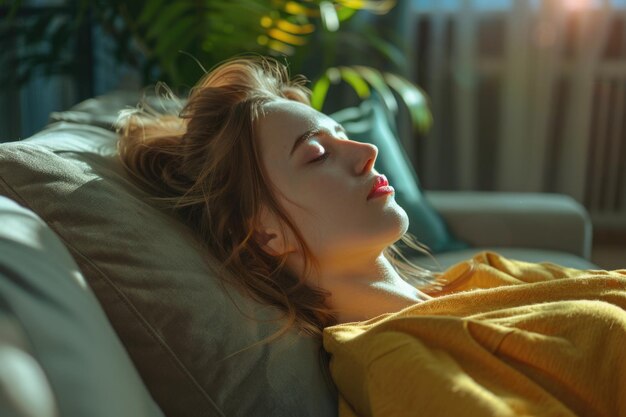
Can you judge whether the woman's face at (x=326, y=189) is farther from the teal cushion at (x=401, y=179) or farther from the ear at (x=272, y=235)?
the teal cushion at (x=401, y=179)

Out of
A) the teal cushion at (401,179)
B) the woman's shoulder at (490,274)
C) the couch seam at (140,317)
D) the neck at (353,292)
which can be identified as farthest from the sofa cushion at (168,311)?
the teal cushion at (401,179)

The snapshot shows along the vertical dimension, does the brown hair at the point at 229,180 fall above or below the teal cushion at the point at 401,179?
above

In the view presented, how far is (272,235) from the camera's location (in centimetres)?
116

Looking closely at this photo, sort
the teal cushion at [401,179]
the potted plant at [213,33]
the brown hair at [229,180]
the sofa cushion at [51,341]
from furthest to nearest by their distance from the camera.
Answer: the potted plant at [213,33]
the teal cushion at [401,179]
the brown hair at [229,180]
the sofa cushion at [51,341]

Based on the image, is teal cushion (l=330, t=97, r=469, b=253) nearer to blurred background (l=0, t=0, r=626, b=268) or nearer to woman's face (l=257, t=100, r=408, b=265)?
woman's face (l=257, t=100, r=408, b=265)

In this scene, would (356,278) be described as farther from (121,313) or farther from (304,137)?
(121,313)

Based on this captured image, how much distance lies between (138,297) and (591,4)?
2.67 metres

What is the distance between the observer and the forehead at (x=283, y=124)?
117 cm

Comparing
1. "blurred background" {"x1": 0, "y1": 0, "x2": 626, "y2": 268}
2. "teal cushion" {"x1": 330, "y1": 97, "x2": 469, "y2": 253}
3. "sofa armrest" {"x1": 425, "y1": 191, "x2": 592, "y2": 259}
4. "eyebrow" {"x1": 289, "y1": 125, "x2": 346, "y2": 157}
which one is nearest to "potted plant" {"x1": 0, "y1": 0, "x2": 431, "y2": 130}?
"teal cushion" {"x1": 330, "y1": 97, "x2": 469, "y2": 253}

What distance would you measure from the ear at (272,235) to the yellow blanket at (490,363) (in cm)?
18

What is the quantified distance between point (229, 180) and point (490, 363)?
17.8 inches

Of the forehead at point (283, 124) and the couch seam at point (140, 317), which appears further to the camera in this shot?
the forehead at point (283, 124)

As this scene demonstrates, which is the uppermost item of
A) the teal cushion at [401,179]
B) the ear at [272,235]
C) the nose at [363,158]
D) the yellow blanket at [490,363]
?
the nose at [363,158]

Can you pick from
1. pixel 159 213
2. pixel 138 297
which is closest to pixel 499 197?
pixel 159 213
